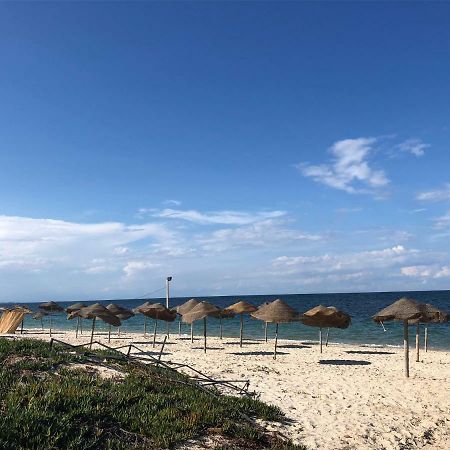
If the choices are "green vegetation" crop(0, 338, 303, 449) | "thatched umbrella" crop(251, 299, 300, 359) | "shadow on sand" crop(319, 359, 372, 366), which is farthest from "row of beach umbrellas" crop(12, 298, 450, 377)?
"green vegetation" crop(0, 338, 303, 449)

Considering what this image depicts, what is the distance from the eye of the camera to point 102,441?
242 inches

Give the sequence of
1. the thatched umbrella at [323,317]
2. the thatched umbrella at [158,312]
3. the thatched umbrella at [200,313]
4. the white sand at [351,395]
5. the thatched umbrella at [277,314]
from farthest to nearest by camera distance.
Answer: the thatched umbrella at [158,312] < the thatched umbrella at [323,317] < the thatched umbrella at [200,313] < the thatched umbrella at [277,314] < the white sand at [351,395]

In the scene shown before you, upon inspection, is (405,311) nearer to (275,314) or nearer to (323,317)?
(275,314)

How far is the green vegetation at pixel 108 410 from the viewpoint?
19.5ft

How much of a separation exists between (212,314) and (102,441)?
14620 mm

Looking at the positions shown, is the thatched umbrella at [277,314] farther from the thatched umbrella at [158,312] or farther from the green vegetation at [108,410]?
the green vegetation at [108,410]

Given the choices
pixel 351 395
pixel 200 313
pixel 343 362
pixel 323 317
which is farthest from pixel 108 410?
pixel 323 317

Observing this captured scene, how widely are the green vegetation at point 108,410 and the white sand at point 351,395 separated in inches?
44.9

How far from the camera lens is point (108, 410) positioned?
277 inches

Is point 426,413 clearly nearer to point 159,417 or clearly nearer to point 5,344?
point 159,417

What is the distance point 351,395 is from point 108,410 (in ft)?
23.8

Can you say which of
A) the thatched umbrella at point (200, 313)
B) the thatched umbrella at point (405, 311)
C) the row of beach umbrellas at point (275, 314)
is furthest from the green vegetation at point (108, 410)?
the thatched umbrella at point (200, 313)

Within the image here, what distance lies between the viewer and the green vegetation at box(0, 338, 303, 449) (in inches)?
235

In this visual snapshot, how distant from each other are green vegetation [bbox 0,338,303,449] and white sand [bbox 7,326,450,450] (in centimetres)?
114
